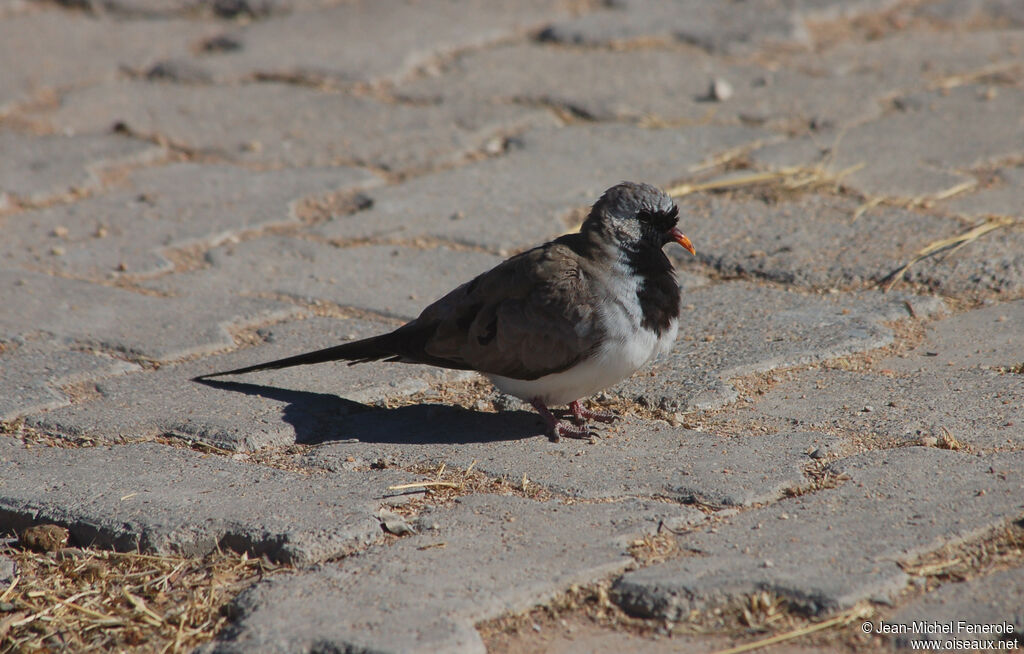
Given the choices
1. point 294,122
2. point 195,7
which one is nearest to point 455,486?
point 294,122

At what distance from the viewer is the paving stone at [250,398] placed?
2.88 m

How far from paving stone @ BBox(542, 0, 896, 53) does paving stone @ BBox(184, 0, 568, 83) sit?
29 cm

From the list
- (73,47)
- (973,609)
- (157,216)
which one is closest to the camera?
(973,609)

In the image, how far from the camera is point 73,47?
5902 millimetres

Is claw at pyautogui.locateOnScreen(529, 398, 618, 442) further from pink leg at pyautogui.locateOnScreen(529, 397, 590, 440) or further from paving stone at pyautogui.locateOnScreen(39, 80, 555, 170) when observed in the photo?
paving stone at pyautogui.locateOnScreen(39, 80, 555, 170)

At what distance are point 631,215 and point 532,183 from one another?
1.44 m

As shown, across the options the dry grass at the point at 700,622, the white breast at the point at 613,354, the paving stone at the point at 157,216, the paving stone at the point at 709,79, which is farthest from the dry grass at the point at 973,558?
the paving stone at the point at 709,79

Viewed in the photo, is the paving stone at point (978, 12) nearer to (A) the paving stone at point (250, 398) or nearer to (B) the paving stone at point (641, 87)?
Answer: (B) the paving stone at point (641, 87)

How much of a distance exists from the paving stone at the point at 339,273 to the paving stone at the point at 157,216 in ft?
0.57

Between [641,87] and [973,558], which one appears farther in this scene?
[641,87]

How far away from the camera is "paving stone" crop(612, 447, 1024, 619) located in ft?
6.79

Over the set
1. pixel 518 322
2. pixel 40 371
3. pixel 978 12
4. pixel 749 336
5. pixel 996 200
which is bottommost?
pixel 40 371

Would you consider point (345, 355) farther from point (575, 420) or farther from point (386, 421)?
point (575, 420)

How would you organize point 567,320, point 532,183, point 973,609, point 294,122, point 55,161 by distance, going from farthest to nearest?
point 294,122, point 55,161, point 532,183, point 567,320, point 973,609
